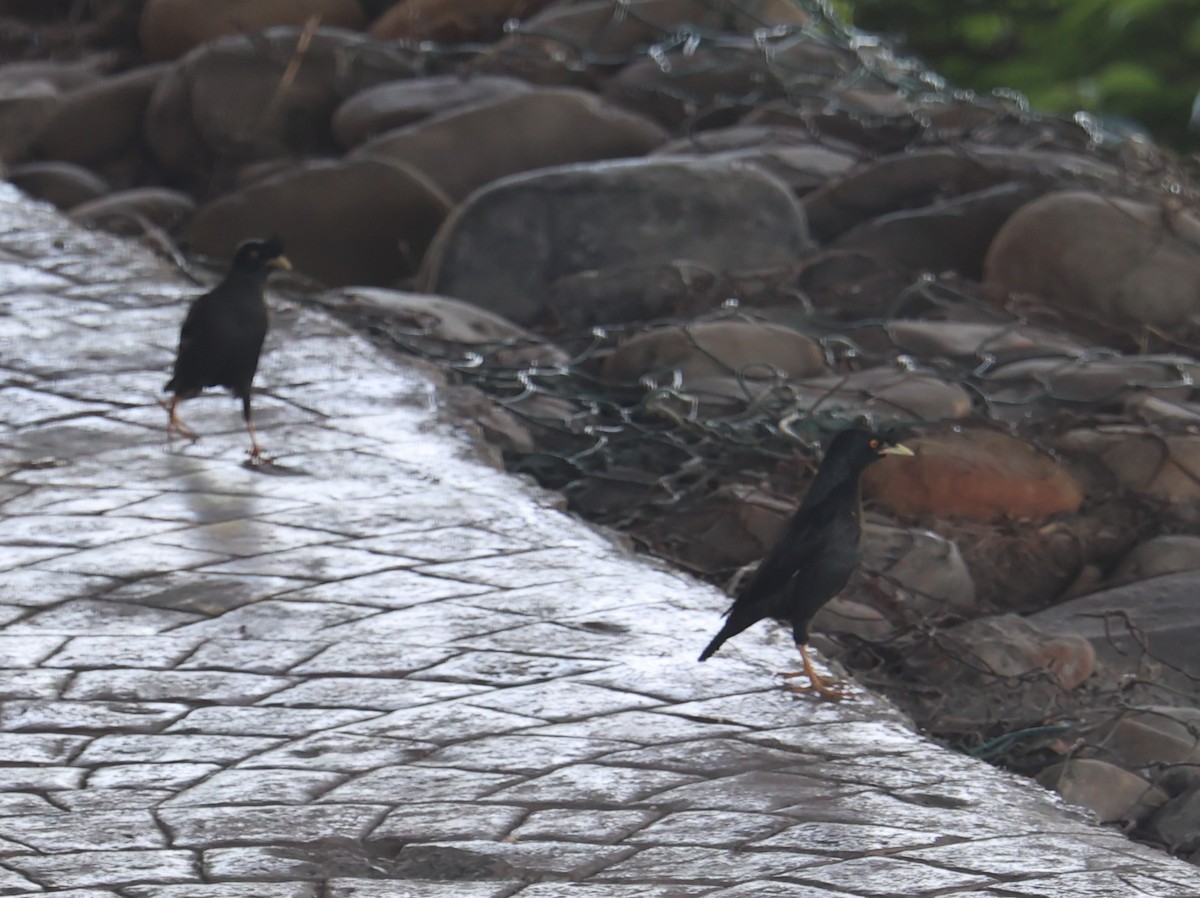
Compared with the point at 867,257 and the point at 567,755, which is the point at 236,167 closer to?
the point at 867,257

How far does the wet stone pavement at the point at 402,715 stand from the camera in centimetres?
354

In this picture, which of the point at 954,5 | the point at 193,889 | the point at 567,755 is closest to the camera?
the point at 193,889

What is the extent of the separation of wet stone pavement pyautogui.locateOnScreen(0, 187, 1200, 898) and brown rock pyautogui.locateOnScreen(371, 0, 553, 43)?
7.19 metres

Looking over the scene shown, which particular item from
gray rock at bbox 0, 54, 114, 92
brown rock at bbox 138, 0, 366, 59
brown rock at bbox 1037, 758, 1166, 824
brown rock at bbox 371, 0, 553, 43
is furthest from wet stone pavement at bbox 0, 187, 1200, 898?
gray rock at bbox 0, 54, 114, 92

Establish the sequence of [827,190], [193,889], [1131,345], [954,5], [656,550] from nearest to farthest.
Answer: [193,889], [656,550], [1131,345], [827,190], [954,5]

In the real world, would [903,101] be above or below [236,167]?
above

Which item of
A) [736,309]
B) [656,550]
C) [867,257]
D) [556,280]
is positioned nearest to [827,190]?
[867,257]

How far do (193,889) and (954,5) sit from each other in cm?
1689

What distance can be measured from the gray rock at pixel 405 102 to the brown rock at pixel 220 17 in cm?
156

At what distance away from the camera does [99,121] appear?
13.1 m

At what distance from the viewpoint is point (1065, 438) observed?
781 cm

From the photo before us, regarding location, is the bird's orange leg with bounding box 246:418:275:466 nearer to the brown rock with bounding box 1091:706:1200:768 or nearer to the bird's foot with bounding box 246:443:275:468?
the bird's foot with bounding box 246:443:275:468

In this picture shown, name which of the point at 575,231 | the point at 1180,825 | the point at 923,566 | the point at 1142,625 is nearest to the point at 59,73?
the point at 575,231

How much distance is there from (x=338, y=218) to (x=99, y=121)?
3.16 meters
